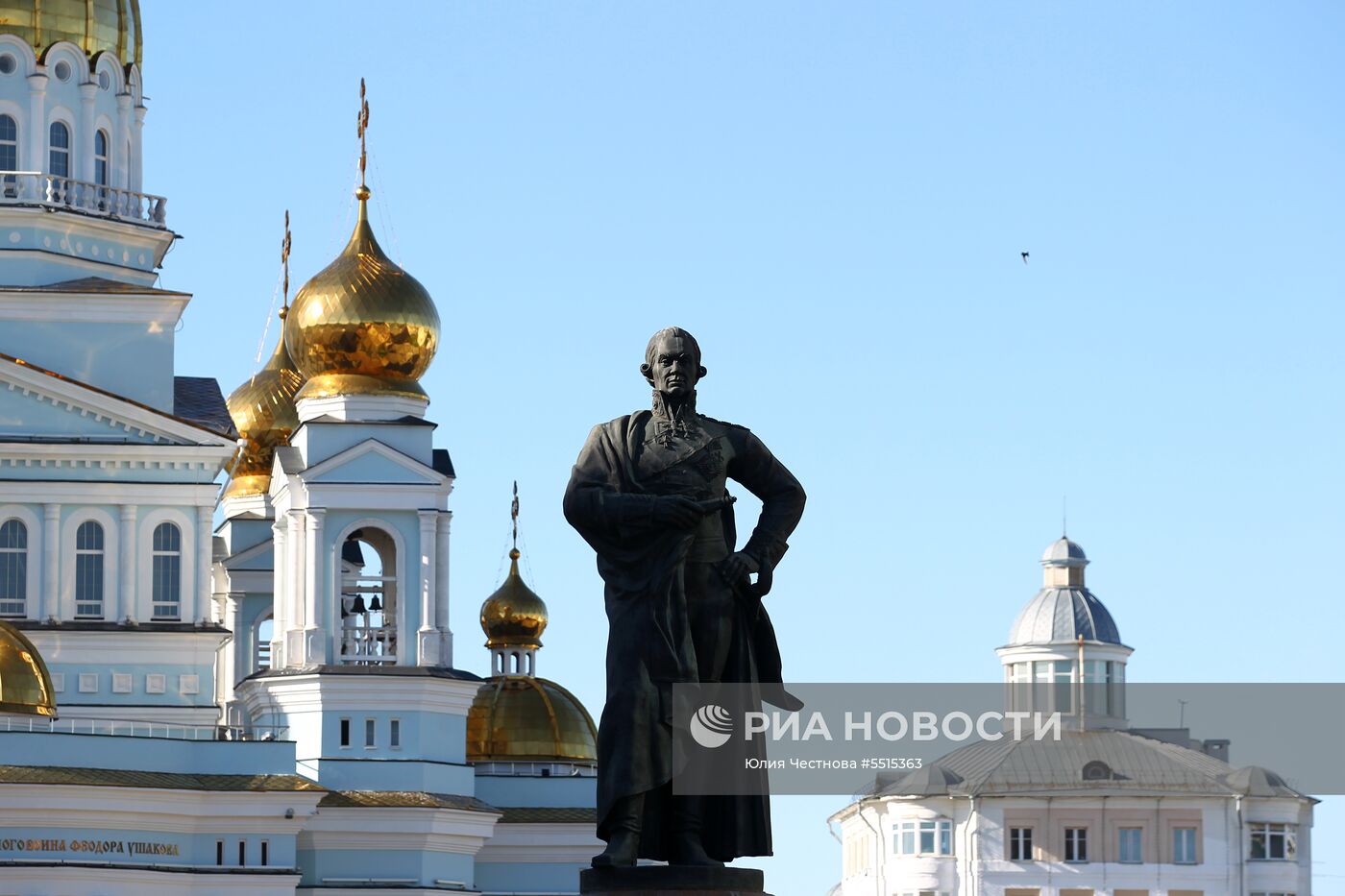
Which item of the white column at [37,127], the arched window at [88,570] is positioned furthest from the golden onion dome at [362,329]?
the white column at [37,127]

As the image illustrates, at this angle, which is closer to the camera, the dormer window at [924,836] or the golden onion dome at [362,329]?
the golden onion dome at [362,329]

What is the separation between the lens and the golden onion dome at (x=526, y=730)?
2454 inches

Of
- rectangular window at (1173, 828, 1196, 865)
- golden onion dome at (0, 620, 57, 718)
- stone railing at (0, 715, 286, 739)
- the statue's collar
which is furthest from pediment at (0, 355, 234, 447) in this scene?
the statue's collar

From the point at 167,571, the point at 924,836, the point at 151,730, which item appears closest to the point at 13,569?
the point at 167,571

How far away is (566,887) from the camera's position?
192 ft

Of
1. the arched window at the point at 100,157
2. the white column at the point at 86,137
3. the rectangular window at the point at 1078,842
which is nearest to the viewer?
the white column at the point at 86,137

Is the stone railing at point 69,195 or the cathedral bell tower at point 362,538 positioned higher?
the stone railing at point 69,195

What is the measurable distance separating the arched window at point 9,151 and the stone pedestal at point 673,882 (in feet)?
140

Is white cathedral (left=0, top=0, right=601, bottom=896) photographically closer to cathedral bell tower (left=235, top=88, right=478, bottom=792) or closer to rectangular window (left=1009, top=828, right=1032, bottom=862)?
cathedral bell tower (left=235, top=88, right=478, bottom=792)

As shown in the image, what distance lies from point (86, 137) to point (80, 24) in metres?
1.86

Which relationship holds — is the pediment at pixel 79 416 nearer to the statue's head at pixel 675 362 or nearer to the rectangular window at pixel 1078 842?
the rectangular window at pixel 1078 842

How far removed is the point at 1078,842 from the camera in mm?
89938

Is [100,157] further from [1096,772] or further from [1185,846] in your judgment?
[1185,846]

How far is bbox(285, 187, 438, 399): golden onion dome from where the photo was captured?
5522 cm
